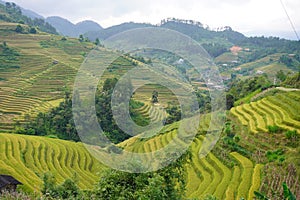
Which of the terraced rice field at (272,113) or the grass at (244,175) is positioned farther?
the terraced rice field at (272,113)

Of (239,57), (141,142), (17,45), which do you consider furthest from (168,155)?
(239,57)

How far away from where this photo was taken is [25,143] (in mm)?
16516

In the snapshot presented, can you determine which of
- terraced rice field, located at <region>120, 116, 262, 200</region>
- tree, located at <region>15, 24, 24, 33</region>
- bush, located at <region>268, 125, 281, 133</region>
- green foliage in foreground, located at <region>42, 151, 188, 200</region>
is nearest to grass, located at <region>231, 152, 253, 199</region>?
terraced rice field, located at <region>120, 116, 262, 200</region>

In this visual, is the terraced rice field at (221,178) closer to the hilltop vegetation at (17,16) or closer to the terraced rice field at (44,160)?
the terraced rice field at (44,160)

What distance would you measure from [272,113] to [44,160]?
34.4 ft

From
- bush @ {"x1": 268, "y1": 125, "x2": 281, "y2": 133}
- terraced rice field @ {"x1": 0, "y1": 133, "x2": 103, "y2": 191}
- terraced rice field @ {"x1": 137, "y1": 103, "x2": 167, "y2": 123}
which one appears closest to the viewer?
bush @ {"x1": 268, "y1": 125, "x2": 281, "y2": 133}

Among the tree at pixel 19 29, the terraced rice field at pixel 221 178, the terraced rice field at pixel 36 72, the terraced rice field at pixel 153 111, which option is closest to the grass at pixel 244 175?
the terraced rice field at pixel 221 178

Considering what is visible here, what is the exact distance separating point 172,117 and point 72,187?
15.7m

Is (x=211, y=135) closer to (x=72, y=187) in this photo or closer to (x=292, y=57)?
(x=72, y=187)

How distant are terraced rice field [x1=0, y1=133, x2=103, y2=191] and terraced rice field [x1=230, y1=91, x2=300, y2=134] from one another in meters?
6.77

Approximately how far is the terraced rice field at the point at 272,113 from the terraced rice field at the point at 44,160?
6773 millimetres

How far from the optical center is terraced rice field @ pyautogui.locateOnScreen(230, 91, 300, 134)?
41.1 ft

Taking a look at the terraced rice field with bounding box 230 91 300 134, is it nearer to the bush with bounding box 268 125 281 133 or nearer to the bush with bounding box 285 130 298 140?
the bush with bounding box 268 125 281 133

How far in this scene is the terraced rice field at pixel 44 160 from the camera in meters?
12.7
